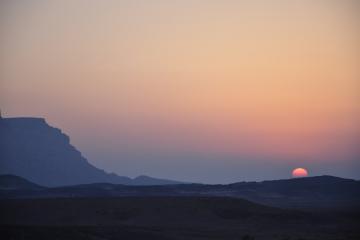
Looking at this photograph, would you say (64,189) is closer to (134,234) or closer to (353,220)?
(353,220)

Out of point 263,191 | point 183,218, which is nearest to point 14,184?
point 263,191

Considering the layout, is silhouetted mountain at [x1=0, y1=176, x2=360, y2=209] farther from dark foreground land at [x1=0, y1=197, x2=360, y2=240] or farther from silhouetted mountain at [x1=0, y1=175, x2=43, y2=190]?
dark foreground land at [x1=0, y1=197, x2=360, y2=240]

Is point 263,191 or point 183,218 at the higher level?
point 263,191

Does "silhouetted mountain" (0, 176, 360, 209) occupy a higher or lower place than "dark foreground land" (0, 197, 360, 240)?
higher

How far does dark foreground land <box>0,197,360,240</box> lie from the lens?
54438 mm

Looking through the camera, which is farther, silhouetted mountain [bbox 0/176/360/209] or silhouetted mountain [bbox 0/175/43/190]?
silhouetted mountain [bbox 0/175/43/190]

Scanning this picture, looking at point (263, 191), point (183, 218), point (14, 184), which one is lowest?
point (183, 218)

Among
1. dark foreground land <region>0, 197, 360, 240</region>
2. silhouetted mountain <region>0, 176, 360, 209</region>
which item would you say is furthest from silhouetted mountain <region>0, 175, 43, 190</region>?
dark foreground land <region>0, 197, 360, 240</region>

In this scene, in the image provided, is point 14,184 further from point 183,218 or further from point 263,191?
point 183,218

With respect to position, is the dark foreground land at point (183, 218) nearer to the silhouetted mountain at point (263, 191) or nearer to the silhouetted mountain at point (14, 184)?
the silhouetted mountain at point (263, 191)

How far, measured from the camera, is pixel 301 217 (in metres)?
65.6

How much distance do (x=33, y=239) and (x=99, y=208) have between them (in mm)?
28560

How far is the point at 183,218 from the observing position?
66875 mm

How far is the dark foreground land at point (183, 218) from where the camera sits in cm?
5444
